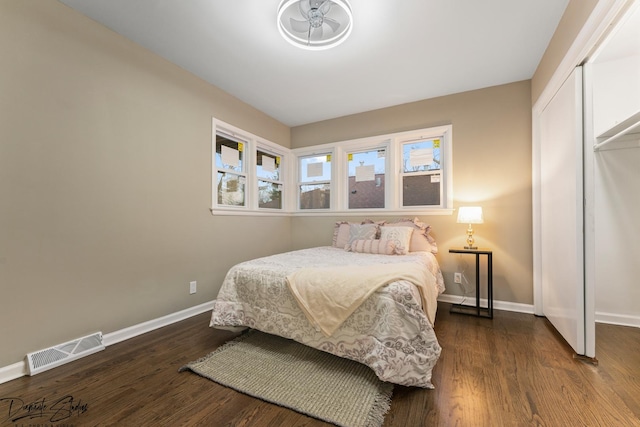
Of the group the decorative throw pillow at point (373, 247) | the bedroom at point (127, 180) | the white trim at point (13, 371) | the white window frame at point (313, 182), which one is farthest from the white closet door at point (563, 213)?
the white trim at point (13, 371)

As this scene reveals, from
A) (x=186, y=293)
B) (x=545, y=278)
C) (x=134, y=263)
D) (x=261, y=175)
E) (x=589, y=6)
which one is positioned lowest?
(x=186, y=293)

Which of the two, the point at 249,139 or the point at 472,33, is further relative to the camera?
the point at 249,139

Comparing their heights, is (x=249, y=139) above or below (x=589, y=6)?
below

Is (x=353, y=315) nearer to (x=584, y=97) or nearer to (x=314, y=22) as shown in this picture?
(x=314, y=22)

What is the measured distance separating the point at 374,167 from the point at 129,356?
11.0 ft

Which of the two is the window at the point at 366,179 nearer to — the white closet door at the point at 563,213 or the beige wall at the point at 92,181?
the white closet door at the point at 563,213

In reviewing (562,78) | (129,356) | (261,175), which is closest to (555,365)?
(562,78)

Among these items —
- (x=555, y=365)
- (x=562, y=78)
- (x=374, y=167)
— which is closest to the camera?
(x=555, y=365)

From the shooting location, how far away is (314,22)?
1896 millimetres

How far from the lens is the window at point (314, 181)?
4.07 meters

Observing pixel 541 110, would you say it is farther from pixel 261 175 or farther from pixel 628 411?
pixel 261 175

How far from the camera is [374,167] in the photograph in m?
3.72

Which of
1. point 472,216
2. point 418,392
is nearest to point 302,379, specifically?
point 418,392

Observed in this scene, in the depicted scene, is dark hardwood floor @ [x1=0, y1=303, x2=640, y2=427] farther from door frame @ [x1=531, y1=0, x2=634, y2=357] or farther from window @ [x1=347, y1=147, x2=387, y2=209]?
window @ [x1=347, y1=147, x2=387, y2=209]
